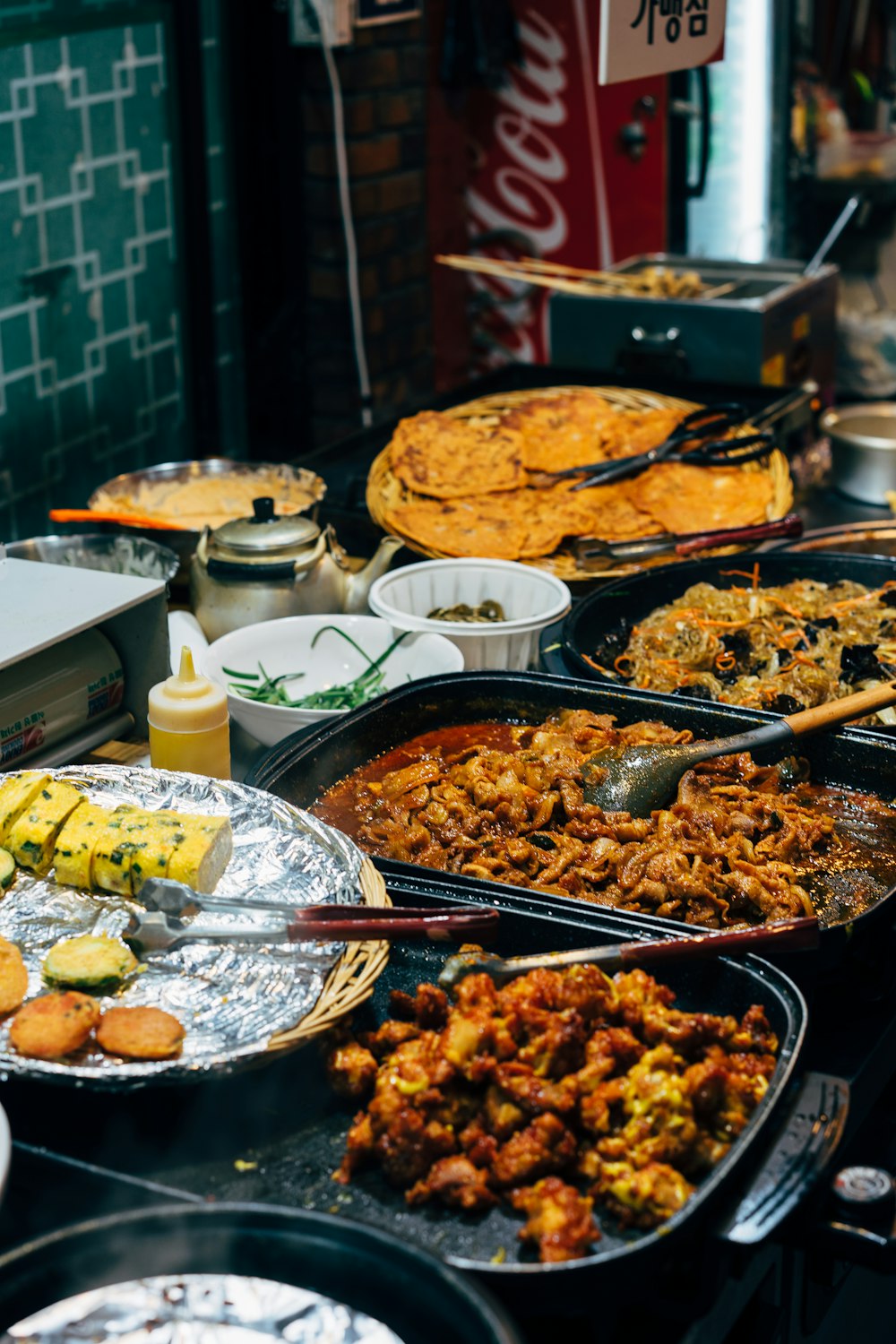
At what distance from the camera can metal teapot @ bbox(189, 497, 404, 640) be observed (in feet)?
7.59

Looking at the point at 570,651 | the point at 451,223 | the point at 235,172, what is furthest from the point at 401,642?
the point at 451,223

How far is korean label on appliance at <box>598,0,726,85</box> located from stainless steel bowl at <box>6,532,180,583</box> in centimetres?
111

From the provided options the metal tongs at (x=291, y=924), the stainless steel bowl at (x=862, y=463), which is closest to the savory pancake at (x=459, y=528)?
the stainless steel bowl at (x=862, y=463)

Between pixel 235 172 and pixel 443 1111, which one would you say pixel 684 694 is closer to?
pixel 443 1111

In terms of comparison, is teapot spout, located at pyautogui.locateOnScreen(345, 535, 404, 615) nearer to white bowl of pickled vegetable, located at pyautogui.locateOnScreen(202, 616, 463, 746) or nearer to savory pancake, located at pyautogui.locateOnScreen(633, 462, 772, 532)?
white bowl of pickled vegetable, located at pyautogui.locateOnScreen(202, 616, 463, 746)

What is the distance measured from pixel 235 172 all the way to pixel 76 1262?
356 centimetres

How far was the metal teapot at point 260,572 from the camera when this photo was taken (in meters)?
2.31

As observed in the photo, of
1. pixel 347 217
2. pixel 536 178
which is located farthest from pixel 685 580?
pixel 536 178

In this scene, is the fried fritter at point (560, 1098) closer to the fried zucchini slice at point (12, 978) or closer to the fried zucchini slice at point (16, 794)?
the fried zucchini slice at point (12, 978)

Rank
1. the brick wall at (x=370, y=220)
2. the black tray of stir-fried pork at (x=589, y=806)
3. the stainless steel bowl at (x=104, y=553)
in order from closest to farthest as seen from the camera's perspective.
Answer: the black tray of stir-fried pork at (x=589, y=806)
the stainless steel bowl at (x=104, y=553)
the brick wall at (x=370, y=220)

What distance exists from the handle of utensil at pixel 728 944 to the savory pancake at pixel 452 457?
1.65 m

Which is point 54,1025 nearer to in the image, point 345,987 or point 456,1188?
point 345,987

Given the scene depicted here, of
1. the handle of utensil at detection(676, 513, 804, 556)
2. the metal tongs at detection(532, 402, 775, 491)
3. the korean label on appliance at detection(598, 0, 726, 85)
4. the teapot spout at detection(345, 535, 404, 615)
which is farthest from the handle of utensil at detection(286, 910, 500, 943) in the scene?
the metal tongs at detection(532, 402, 775, 491)

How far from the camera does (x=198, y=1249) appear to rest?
108cm
